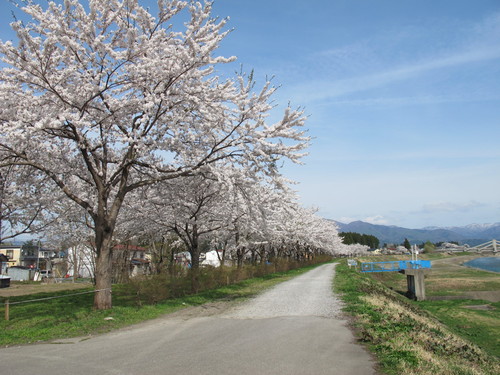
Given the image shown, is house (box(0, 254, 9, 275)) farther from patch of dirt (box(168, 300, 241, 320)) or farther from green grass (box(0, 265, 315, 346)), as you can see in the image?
patch of dirt (box(168, 300, 241, 320))

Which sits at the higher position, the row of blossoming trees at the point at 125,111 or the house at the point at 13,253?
the row of blossoming trees at the point at 125,111

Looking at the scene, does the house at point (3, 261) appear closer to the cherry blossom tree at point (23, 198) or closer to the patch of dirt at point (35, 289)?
the patch of dirt at point (35, 289)

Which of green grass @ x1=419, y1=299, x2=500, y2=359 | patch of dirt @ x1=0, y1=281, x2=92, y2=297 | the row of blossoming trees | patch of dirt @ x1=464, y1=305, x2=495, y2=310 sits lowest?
patch of dirt @ x1=464, y1=305, x2=495, y2=310

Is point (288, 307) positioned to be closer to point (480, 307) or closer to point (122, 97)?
point (122, 97)

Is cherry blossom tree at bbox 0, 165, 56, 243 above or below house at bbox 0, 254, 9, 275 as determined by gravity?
above

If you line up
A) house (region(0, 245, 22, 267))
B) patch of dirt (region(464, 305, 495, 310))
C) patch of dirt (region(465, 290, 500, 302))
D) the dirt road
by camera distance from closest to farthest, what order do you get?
the dirt road
patch of dirt (region(464, 305, 495, 310))
patch of dirt (region(465, 290, 500, 302))
house (region(0, 245, 22, 267))

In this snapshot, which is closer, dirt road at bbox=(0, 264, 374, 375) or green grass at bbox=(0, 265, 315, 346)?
dirt road at bbox=(0, 264, 374, 375)

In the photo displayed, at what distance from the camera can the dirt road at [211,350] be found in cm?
622

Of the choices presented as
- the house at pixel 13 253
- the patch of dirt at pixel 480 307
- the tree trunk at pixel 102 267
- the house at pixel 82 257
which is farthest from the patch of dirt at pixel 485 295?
the house at pixel 13 253

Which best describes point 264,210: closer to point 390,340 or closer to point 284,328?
point 284,328

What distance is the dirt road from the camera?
6223mm

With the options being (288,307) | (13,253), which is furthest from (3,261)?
(288,307)

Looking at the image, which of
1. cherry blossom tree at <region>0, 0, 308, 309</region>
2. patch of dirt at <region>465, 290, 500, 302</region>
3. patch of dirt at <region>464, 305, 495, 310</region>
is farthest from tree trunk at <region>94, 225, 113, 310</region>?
patch of dirt at <region>465, 290, 500, 302</region>

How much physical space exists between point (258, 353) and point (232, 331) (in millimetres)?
2362
